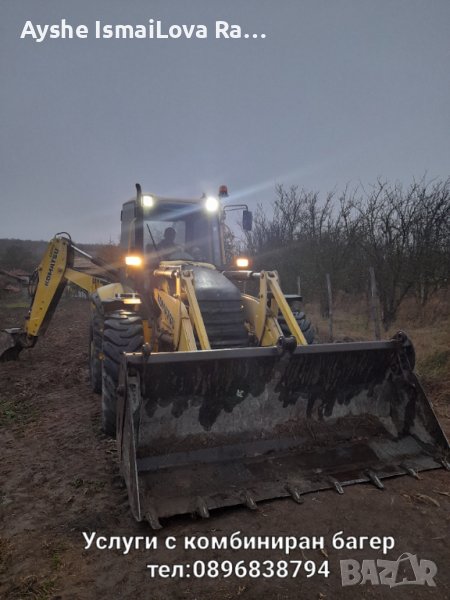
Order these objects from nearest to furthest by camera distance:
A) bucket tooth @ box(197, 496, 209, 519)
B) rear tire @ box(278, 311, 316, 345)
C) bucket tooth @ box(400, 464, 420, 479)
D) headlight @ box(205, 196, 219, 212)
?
bucket tooth @ box(197, 496, 209, 519) → bucket tooth @ box(400, 464, 420, 479) → rear tire @ box(278, 311, 316, 345) → headlight @ box(205, 196, 219, 212)

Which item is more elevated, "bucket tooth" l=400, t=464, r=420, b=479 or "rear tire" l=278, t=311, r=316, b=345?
"rear tire" l=278, t=311, r=316, b=345

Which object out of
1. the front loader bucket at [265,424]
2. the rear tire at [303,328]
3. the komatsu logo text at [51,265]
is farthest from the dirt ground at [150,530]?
the komatsu logo text at [51,265]

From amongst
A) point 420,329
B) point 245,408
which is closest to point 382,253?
point 420,329

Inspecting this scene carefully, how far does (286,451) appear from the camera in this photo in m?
3.92

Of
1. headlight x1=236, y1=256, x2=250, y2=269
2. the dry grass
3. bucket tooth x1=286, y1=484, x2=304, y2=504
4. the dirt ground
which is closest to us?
the dirt ground

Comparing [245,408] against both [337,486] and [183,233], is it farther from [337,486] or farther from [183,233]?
[183,233]

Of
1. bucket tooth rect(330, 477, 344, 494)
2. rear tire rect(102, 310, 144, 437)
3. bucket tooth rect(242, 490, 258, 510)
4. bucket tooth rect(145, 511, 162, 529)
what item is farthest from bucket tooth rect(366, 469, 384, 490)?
rear tire rect(102, 310, 144, 437)

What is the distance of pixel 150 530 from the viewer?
307cm

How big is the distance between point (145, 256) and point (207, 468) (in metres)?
3.45

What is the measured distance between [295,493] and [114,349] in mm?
Result: 2399

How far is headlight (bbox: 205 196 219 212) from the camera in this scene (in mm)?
6777

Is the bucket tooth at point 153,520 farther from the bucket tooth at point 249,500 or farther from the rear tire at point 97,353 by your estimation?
the rear tire at point 97,353

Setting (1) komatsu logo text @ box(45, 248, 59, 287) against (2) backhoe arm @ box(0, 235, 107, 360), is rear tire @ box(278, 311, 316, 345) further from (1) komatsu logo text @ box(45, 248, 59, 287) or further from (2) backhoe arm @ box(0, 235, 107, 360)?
(1) komatsu logo text @ box(45, 248, 59, 287)

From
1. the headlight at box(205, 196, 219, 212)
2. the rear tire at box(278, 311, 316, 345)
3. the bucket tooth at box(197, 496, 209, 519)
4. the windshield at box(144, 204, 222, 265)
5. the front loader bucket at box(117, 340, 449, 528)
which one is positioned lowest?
the bucket tooth at box(197, 496, 209, 519)
